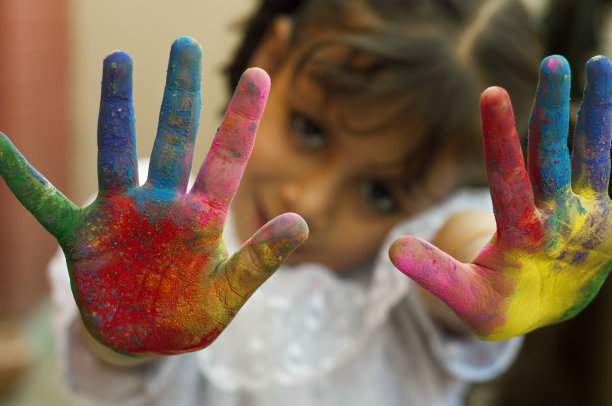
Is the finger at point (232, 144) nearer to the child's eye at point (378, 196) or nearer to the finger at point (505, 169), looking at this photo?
the finger at point (505, 169)

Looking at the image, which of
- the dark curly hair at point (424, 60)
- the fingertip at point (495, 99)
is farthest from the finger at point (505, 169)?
the dark curly hair at point (424, 60)

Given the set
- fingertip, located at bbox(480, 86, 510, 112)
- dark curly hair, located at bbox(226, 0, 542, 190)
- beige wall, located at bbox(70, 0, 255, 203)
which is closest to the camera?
fingertip, located at bbox(480, 86, 510, 112)

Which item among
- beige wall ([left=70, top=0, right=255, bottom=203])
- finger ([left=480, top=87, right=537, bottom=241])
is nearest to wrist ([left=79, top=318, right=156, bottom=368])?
beige wall ([left=70, top=0, right=255, bottom=203])

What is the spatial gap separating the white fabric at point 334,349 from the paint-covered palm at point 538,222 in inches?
11.8

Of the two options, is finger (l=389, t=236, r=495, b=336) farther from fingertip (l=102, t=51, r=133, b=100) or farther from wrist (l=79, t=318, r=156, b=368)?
wrist (l=79, t=318, r=156, b=368)

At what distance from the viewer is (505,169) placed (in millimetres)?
245

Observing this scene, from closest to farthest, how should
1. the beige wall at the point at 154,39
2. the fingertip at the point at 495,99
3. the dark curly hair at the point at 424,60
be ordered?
the fingertip at the point at 495,99
the beige wall at the point at 154,39
the dark curly hair at the point at 424,60

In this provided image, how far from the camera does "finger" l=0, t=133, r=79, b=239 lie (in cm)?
25

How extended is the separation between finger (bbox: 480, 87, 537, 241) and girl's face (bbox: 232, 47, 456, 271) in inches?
10.7

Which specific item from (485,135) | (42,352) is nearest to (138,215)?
(485,135)

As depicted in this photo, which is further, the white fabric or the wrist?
the white fabric

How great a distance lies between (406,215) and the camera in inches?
23.9

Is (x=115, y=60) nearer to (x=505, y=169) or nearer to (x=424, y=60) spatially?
(x=505, y=169)

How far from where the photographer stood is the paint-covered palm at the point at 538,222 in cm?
24
